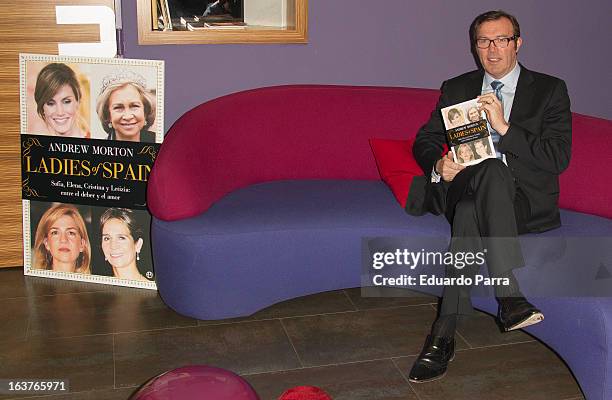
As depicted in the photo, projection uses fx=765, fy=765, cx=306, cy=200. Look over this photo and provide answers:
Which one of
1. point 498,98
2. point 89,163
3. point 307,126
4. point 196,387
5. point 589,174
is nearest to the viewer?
point 196,387

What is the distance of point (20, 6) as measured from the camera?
3828 mm

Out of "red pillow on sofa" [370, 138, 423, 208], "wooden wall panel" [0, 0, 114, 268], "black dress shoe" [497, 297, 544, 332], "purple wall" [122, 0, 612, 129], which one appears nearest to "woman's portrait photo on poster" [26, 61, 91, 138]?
"wooden wall panel" [0, 0, 114, 268]

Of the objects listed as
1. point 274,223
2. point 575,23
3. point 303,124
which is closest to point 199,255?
point 274,223

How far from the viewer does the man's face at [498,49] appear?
3.29m

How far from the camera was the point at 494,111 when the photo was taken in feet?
10.4

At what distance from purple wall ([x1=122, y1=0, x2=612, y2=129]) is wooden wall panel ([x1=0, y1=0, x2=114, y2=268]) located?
31 cm

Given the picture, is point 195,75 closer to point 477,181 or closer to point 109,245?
point 109,245

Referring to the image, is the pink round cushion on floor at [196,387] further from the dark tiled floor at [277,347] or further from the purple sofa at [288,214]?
the purple sofa at [288,214]

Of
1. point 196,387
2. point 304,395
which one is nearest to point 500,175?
point 304,395

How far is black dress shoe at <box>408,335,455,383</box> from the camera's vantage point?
3.00 metres

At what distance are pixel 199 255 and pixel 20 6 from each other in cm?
164

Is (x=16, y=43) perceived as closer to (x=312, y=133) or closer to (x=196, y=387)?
(x=312, y=133)

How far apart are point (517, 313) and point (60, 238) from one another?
235 cm

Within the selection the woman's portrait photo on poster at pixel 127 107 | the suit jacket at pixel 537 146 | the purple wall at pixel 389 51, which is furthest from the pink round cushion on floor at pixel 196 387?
the purple wall at pixel 389 51
